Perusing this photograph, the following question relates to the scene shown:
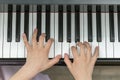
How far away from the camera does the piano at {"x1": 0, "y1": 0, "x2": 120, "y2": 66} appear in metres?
1.36

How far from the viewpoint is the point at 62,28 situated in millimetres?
1375

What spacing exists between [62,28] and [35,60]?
0.22m

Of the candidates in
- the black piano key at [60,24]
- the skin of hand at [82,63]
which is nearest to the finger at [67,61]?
the skin of hand at [82,63]

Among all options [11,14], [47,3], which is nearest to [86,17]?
[47,3]

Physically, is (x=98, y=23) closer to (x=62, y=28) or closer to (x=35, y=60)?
(x=62, y=28)

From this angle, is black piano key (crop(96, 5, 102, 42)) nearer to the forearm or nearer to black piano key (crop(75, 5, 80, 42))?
black piano key (crop(75, 5, 80, 42))

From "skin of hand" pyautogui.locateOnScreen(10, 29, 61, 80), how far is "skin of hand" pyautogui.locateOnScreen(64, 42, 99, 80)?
0.06 metres

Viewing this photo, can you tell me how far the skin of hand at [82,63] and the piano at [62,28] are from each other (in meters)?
0.09

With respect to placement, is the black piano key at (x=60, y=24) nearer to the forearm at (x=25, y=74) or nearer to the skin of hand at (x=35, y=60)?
the skin of hand at (x=35, y=60)

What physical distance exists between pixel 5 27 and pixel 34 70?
28 cm

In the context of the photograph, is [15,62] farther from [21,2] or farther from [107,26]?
[107,26]

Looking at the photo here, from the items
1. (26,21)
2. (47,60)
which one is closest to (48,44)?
(47,60)

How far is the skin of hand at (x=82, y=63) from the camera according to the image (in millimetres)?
1230

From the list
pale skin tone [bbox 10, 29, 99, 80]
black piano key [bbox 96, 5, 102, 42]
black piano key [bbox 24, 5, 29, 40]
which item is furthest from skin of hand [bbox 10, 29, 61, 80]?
black piano key [bbox 96, 5, 102, 42]
